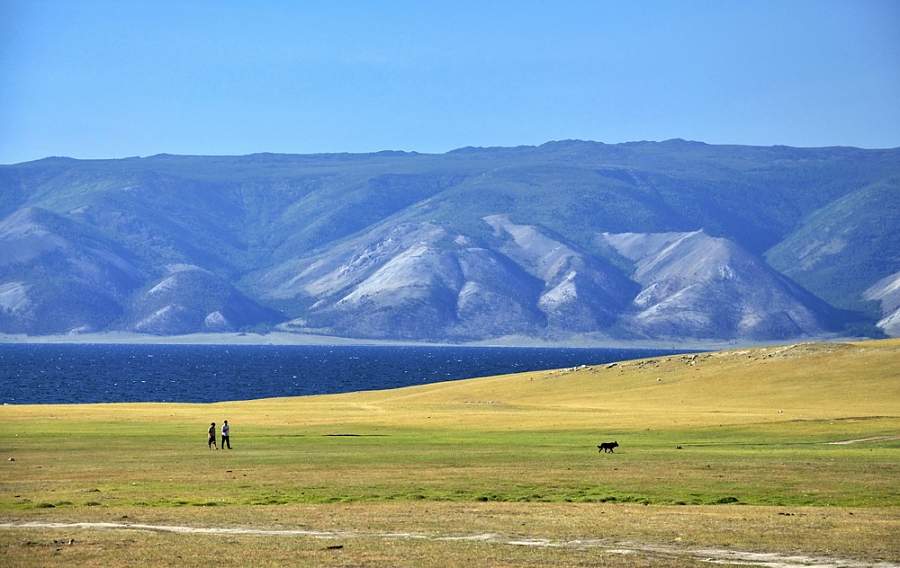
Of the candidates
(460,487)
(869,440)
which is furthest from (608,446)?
(869,440)

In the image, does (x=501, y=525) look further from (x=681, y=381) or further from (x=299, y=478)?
(x=681, y=381)

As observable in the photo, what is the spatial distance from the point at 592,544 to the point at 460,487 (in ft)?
32.7

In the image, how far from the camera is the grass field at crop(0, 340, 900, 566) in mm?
24375

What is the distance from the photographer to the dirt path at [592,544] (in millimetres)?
22922

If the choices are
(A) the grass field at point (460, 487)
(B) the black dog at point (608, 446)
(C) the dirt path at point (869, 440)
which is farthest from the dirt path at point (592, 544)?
(C) the dirt path at point (869, 440)

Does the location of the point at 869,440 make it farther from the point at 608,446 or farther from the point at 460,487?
the point at 460,487

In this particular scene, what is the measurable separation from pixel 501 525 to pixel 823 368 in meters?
63.8

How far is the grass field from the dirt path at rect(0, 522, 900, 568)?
11cm

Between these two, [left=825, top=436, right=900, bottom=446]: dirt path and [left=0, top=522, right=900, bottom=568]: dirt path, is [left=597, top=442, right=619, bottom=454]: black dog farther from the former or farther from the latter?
[left=0, top=522, right=900, bottom=568]: dirt path

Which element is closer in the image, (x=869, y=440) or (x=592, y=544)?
(x=592, y=544)

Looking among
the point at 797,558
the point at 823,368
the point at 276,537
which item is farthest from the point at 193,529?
the point at 823,368

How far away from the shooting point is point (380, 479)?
36594 millimetres

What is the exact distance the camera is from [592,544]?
984 inches

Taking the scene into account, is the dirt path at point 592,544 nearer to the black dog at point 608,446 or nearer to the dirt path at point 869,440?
the black dog at point 608,446
